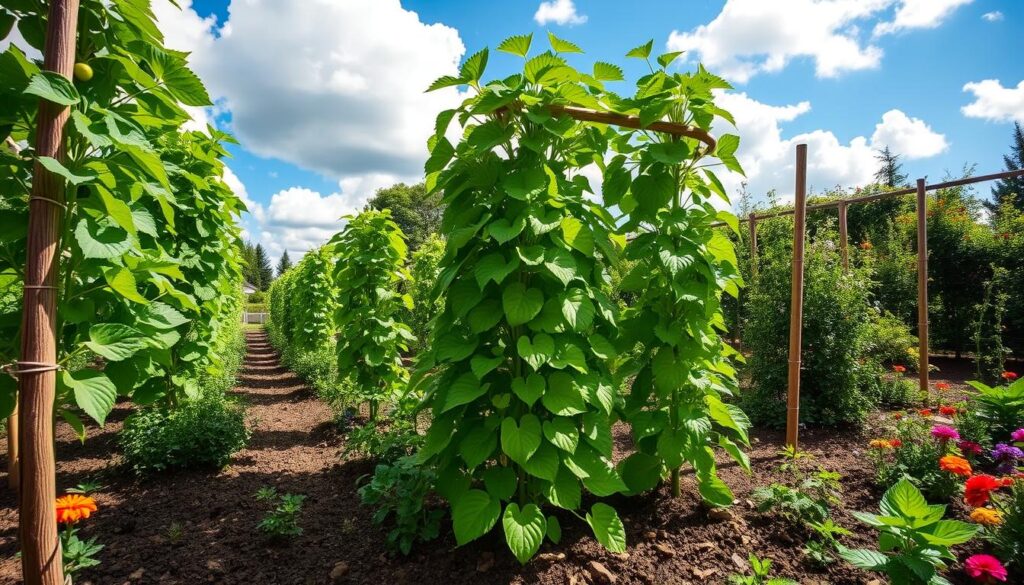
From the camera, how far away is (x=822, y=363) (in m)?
4.61

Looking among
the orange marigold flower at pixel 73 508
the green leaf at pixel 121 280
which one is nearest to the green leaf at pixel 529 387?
the green leaf at pixel 121 280

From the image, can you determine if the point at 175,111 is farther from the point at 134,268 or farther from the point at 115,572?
the point at 115,572

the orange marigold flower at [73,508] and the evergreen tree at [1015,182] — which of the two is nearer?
the orange marigold flower at [73,508]

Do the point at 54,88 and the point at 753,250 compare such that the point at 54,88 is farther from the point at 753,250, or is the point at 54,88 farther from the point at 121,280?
the point at 753,250

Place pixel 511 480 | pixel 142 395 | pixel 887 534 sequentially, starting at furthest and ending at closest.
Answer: pixel 142 395, pixel 511 480, pixel 887 534

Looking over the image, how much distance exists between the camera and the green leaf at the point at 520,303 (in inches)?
75.6

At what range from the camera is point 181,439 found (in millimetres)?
3371

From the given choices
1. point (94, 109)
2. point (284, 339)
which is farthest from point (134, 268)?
point (284, 339)

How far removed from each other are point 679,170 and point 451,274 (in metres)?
1.38

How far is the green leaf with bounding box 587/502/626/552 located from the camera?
6.46 feet

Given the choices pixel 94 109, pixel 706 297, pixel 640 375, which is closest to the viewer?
pixel 94 109

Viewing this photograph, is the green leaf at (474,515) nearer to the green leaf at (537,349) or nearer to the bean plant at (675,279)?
the green leaf at (537,349)

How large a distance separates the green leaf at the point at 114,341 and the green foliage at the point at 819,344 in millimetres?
5076

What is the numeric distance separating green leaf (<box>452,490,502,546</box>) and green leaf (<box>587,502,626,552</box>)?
1.42ft
